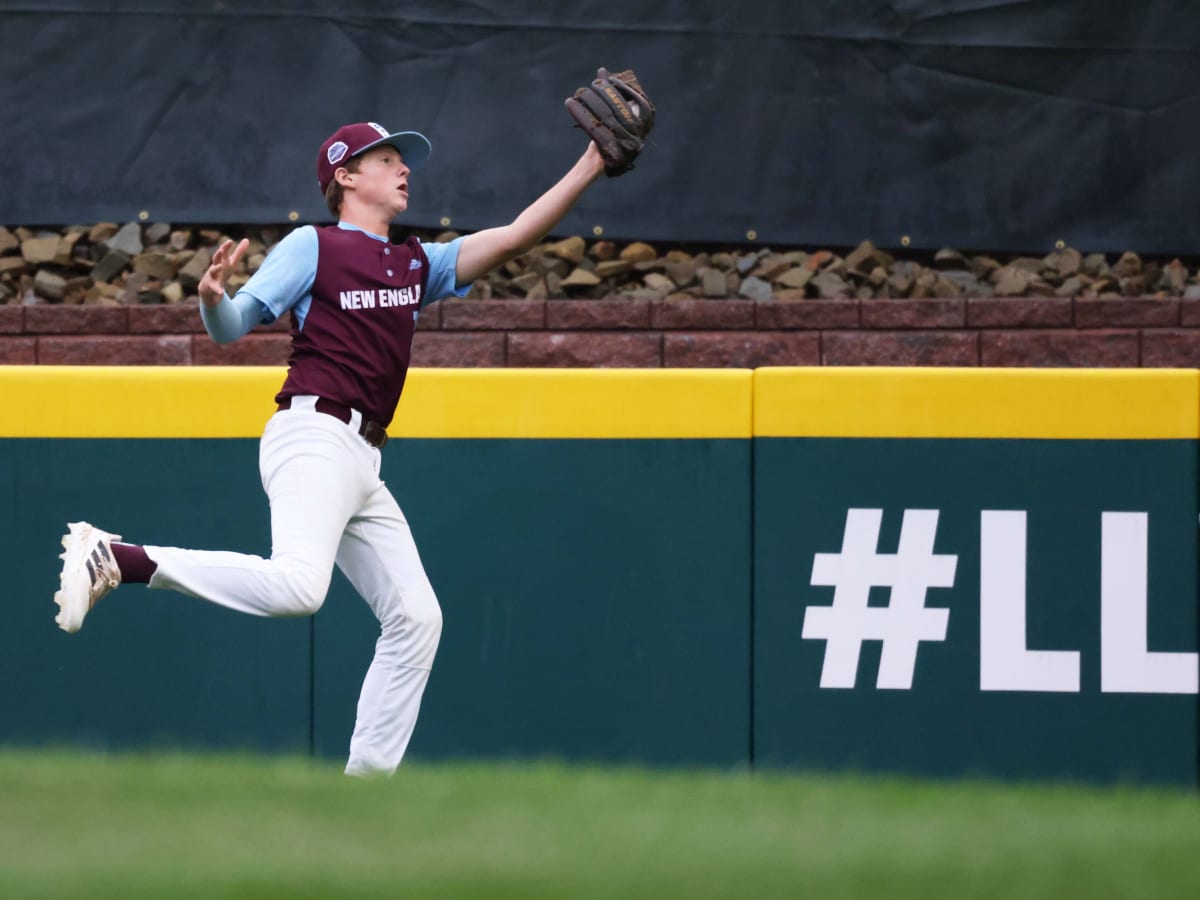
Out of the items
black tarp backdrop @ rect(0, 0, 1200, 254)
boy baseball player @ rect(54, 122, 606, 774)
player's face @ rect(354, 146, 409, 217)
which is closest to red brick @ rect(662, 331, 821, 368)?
black tarp backdrop @ rect(0, 0, 1200, 254)

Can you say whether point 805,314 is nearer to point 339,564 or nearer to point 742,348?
point 742,348

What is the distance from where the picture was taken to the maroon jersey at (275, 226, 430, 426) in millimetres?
4625

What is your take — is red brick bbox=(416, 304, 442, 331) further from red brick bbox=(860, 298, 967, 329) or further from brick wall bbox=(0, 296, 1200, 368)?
red brick bbox=(860, 298, 967, 329)

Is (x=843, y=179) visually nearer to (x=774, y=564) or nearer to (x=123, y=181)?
(x=774, y=564)

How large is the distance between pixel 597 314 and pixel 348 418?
95.4 inches

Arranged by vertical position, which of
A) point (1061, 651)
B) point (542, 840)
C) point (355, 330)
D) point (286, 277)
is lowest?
point (542, 840)

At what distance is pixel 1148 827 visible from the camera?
12.9 feet

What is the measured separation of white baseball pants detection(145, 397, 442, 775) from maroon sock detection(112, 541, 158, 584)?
0.9 inches

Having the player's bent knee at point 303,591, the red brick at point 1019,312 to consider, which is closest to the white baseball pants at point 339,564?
the player's bent knee at point 303,591

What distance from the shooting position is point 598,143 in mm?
4789

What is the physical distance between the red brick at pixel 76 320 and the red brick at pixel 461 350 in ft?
4.07

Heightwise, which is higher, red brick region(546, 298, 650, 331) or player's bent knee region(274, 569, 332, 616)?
red brick region(546, 298, 650, 331)

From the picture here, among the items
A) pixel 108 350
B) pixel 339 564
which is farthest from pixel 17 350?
pixel 339 564

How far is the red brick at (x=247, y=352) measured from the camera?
6.81m
